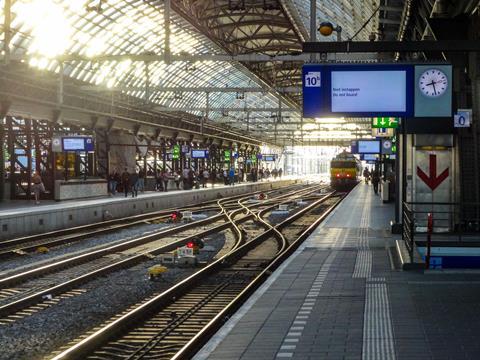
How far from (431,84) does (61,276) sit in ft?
27.6

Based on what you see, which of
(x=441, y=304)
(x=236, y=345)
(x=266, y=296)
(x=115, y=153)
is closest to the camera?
(x=236, y=345)

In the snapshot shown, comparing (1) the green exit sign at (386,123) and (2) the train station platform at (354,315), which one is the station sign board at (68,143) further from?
(2) the train station platform at (354,315)

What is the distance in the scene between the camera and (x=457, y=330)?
756 centimetres

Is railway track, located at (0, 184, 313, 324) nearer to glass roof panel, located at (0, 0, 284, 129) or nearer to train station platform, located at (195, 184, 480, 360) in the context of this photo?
train station platform, located at (195, 184, 480, 360)

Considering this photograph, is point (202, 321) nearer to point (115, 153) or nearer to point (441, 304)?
point (441, 304)

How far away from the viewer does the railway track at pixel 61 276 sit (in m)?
10.9

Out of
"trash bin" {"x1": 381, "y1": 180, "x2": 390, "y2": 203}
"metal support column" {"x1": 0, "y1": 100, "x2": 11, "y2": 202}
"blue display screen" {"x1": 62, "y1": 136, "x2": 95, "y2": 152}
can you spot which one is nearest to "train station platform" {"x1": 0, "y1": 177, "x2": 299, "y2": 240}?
"metal support column" {"x1": 0, "y1": 100, "x2": 11, "y2": 202}

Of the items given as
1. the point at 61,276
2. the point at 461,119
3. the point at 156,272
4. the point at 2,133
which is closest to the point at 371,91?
the point at 461,119

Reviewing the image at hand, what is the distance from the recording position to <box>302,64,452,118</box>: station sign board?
13703 millimetres

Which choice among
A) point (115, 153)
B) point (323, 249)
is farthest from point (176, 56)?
point (115, 153)

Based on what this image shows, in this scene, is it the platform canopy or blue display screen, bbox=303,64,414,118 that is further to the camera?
the platform canopy

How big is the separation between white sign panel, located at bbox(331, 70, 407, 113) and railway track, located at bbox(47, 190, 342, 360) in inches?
153

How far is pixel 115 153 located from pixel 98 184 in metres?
9.22

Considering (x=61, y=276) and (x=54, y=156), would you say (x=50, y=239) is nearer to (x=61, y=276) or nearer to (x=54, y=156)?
→ (x=61, y=276)
